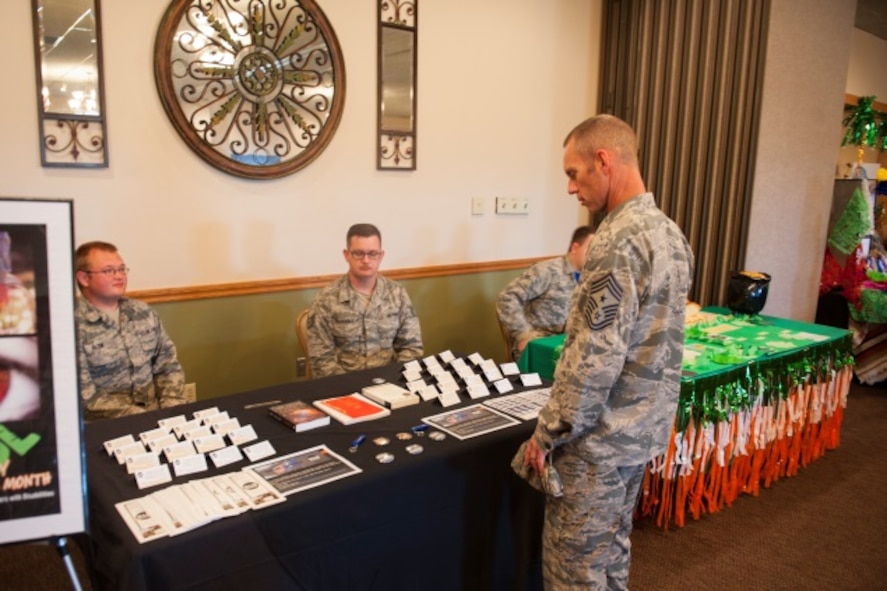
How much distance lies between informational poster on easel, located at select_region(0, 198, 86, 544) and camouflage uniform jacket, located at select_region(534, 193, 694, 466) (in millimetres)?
965

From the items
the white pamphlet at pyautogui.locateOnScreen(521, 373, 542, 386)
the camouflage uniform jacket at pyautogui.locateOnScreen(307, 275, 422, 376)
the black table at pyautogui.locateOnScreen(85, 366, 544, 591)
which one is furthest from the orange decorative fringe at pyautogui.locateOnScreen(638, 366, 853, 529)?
the camouflage uniform jacket at pyautogui.locateOnScreen(307, 275, 422, 376)

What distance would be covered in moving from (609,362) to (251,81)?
2271mm

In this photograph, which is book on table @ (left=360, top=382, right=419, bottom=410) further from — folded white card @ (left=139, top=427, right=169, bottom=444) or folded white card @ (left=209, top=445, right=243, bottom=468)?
folded white card @ (left=139, top=427, right=169, bottom=444)

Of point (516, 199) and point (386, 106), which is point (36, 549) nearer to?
point (386, 106)

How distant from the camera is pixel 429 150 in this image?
357 centimetres

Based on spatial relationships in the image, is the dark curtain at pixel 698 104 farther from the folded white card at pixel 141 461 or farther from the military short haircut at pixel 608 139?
the folded white card at pixel 141 461

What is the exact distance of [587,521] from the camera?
1.50m

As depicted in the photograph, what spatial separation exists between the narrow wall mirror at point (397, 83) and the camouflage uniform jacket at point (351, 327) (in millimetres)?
970

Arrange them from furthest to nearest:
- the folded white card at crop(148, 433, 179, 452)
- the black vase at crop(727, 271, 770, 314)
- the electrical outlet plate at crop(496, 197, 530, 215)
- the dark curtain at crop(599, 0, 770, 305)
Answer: the electrical outlet plate at crop(496, 197, 530, 215)
the dark curtain at crop(599, 0, 770, 305)
the black vase at crop(727, 271, 770, 314)
the folded white card at crop(148, 433, 179, 452)

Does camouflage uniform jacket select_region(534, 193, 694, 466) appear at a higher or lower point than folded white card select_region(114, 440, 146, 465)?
higher

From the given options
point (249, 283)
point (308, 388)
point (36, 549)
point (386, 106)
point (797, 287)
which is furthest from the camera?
point (797, 287)

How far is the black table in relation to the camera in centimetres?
121

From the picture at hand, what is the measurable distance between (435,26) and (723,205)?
2017 mm

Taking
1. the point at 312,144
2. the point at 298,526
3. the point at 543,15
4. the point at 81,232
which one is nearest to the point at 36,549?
the point at 81,232
